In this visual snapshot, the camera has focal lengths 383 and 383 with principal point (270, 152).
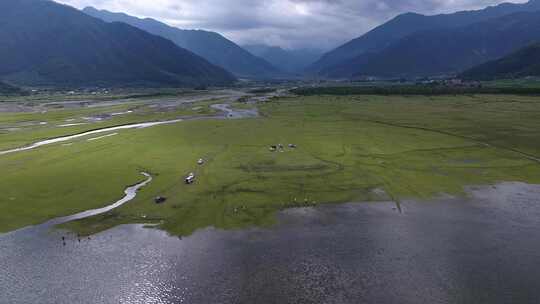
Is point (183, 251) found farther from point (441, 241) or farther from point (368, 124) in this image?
point (368, 124)

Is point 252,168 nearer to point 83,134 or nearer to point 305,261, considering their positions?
point 305,261

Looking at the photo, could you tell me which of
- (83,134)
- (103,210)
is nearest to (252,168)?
(103,210)

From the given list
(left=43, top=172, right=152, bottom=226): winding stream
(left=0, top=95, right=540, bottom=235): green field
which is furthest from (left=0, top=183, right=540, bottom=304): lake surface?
(left=0, top=95, right=540, bottom=235): green field

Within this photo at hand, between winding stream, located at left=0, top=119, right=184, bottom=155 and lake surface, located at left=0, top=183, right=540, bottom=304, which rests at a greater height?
winding stream, located at left=0, top=119, right=184, bottom=155

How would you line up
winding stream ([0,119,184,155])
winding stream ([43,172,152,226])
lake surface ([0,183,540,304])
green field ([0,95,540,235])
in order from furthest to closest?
1. winding stream ([0,119,184,155])
2. green field ([0,95,540,235])
3. winding stream ([43,172,152,226])
4. lake surface ([0,183,540,304])

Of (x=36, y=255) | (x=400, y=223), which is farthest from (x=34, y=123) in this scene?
(x=400, y=223)

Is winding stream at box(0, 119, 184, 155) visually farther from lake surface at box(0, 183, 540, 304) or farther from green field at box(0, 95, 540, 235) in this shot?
lake surface at box(0, 183, 540, 304)
